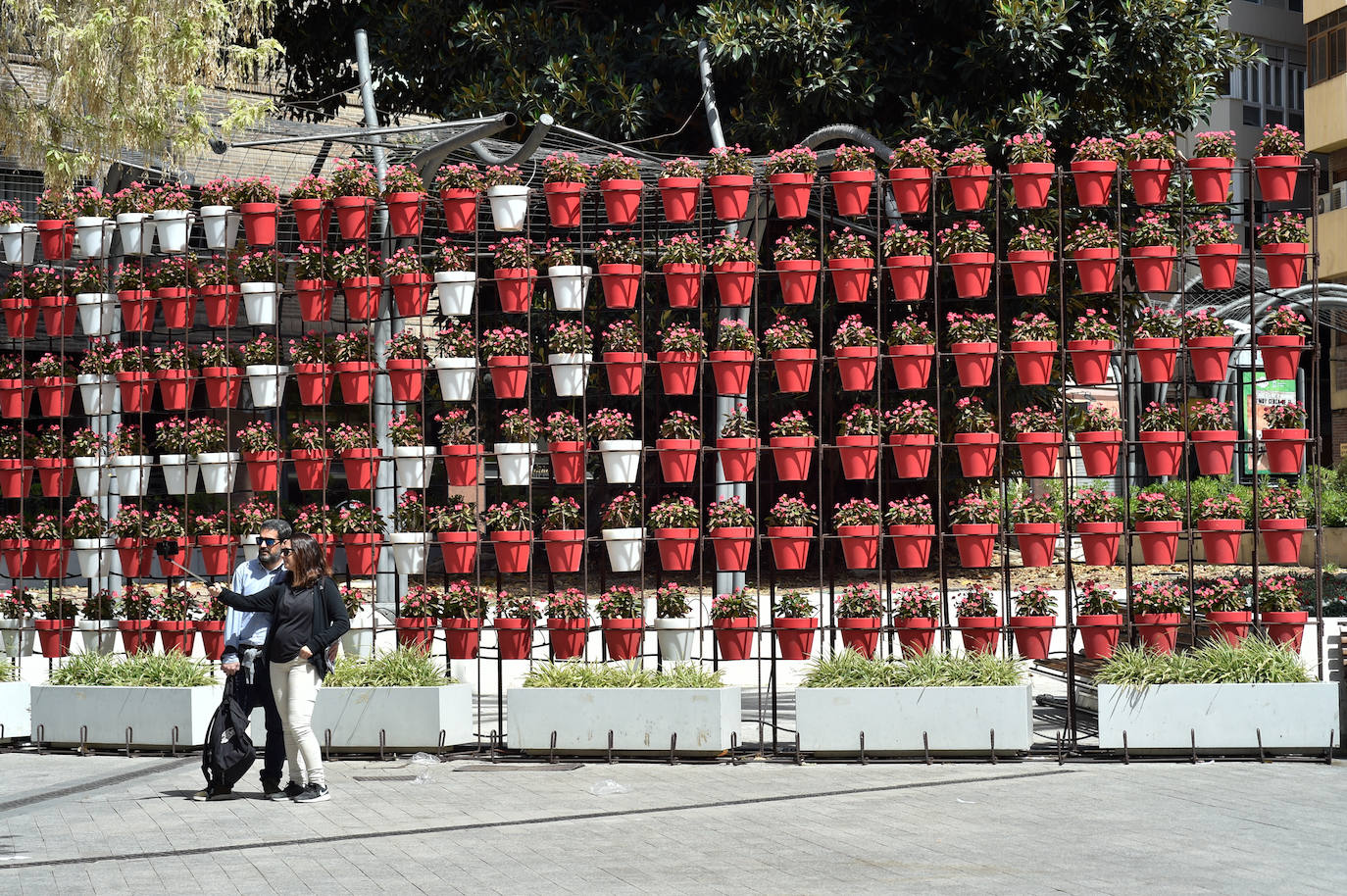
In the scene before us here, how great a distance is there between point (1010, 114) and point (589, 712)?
12.2 meters

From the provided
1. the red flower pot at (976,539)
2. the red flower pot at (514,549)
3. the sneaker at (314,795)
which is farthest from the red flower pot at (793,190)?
the sneaker at (314,795)

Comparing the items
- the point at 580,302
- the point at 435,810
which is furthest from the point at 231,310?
the point at 435,810

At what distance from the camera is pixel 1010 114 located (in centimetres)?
1973

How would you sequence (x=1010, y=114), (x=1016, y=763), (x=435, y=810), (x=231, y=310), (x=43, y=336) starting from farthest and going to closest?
(x=43, y=336) → (x=1010, y=114) → (x=231, y=310) → (x=1016, y=763) → (x=435, y=810)

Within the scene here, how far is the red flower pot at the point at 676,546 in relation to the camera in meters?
11.0

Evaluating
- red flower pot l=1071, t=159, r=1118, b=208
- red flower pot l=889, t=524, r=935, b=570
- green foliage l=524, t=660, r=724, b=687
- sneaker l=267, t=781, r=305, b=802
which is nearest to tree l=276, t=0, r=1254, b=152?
red flower pot l=1071, t=159, r=1118, b=208

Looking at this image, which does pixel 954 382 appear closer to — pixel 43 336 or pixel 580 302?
pixel 580 302

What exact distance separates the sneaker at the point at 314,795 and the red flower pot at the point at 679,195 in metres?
4.70

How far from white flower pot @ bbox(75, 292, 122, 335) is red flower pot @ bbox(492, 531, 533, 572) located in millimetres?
3767

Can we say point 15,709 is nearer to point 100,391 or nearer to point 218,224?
point 100,391

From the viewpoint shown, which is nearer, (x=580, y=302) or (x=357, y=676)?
(x=357, y=676)

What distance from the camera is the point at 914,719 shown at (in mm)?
9883

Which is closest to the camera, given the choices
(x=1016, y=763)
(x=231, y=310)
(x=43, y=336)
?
(x=1016, y=763)

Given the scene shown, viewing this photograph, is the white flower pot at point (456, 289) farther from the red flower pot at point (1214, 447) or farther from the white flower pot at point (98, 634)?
the red flower pot at point (1214, 447)
